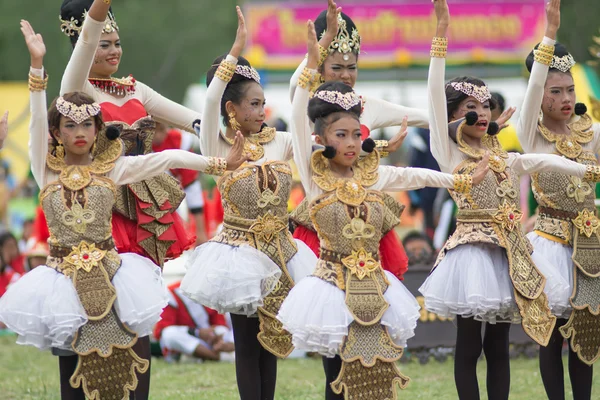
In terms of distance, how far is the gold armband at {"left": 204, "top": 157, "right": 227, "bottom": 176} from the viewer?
17.9ft

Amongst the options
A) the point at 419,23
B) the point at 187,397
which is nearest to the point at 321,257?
the point at 187,397

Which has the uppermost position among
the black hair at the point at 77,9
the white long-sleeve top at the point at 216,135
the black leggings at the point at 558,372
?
the black hair at the point at 77,9

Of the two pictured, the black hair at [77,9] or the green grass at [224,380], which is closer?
the black hair at [77,9]

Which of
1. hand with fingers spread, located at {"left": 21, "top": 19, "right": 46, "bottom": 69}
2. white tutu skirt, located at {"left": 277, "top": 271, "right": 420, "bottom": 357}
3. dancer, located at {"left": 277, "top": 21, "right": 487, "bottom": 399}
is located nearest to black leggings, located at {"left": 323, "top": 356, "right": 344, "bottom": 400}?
dancer, located at {"left": 277, "top": 21, "right": 487, "bottom": 399}

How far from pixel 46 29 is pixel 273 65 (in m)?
5.47

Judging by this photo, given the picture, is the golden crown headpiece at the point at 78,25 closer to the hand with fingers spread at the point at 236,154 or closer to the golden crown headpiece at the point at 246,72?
the golden crown headpiece at the point at 246,72

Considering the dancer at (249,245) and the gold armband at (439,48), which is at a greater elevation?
the gold armband at (439,48)

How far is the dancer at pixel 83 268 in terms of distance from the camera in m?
5.16

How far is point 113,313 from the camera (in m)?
5.27

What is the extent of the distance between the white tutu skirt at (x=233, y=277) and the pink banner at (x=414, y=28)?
20.4 m

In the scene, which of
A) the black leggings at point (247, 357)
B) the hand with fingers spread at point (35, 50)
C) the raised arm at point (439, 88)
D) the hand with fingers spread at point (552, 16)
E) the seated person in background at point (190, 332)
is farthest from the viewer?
the seated person in background at point (190, 332)

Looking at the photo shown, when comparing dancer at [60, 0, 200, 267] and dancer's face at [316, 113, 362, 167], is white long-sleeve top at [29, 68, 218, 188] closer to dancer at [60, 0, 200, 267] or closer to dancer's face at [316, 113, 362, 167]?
dancer at [60, 0, 200, 267]

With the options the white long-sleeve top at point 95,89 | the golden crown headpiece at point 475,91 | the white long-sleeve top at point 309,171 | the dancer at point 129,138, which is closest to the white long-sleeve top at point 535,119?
the golden crown headpiece at point 475,91

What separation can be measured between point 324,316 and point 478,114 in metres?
1.52
